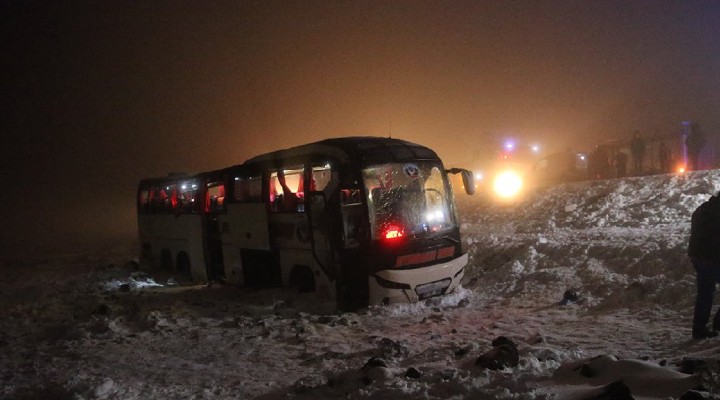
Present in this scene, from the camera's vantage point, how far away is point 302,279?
1192 cm

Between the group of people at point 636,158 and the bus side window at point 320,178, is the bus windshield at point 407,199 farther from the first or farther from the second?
the group of people at point 636,158

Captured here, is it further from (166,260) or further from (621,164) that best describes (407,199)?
(621,164)

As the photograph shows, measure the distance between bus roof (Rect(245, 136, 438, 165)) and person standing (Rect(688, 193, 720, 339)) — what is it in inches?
209

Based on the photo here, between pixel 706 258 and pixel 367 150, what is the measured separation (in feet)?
19.4

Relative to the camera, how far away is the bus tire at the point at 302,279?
38.4 ft

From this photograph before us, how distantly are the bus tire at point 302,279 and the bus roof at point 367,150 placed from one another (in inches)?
99.6

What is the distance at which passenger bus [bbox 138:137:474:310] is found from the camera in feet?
33.5

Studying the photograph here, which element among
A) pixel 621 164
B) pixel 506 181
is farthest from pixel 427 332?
pixel 506 181

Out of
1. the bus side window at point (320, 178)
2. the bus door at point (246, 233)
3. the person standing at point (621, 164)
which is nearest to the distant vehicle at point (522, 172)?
the person standing at point (621, 164)

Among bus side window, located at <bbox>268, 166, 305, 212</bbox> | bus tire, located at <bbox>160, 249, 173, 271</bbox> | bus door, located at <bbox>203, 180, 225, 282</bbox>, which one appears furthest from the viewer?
bus tire, located at <bbox>160, 249, 173, 271</bbox>

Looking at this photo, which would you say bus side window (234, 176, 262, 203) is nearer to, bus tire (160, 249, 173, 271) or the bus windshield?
the bus windshield

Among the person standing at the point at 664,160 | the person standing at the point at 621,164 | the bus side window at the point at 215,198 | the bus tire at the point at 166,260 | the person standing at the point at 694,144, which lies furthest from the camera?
the person standing at the point at 621,164

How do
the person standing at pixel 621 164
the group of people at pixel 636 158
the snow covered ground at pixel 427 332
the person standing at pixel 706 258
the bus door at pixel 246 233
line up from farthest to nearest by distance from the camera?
the person standing at pixel 621 164 < the group of people at pixel 636 158 < the bus door at pixel 246 233 < the person standing at pixel 706 258 < the snow covered ground at pixel 427 332

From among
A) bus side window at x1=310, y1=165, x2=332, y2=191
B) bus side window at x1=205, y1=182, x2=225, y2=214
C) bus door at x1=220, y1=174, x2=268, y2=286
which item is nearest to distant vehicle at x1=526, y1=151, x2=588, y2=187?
bus side window at x1=205, y1=182, x2=225, y2=214
